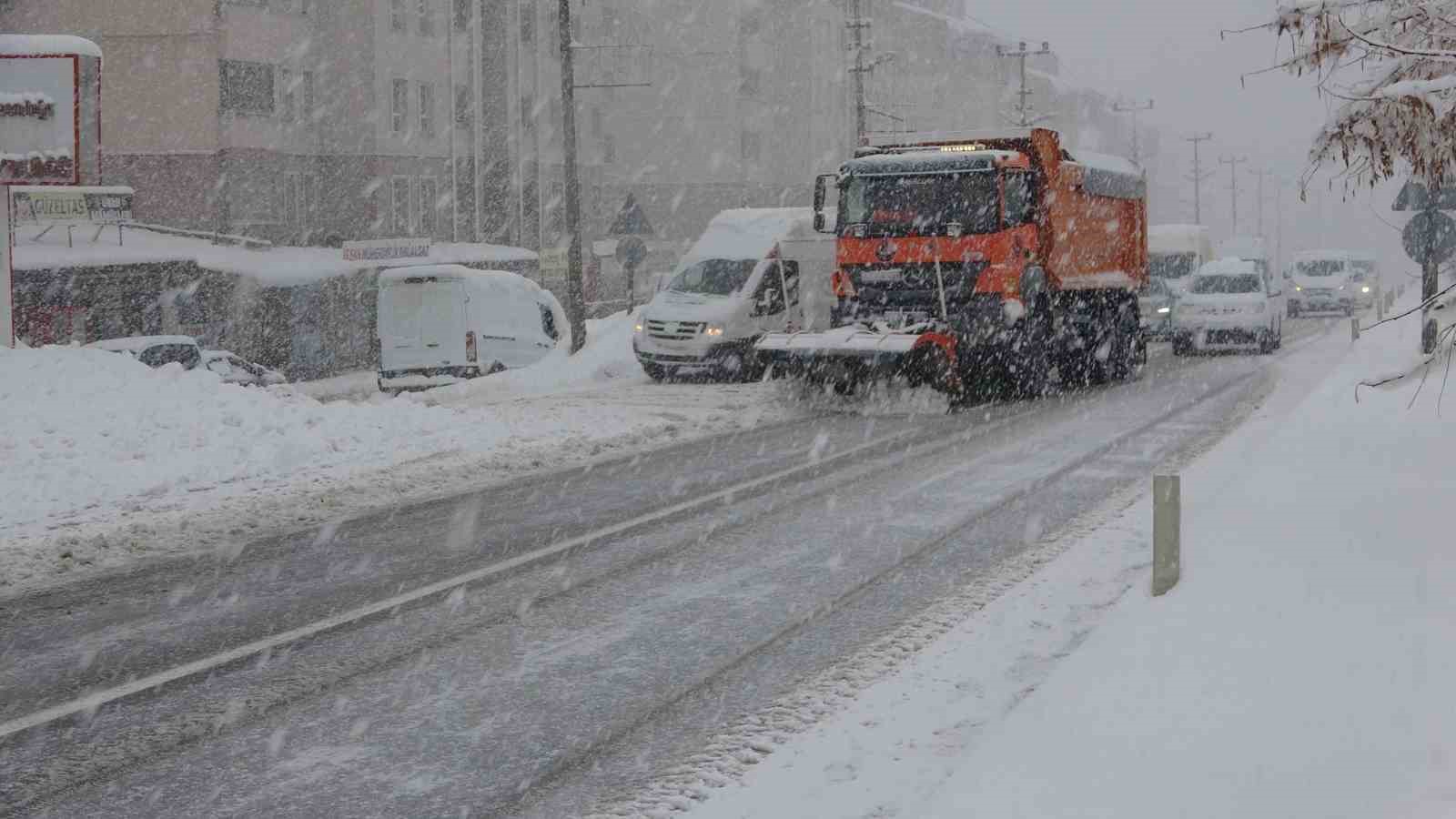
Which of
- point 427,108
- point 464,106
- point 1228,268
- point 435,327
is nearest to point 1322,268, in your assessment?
point 1228,268

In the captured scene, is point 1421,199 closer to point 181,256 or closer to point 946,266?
point 946,266

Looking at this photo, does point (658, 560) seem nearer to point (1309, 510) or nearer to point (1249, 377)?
point (1309, 510)

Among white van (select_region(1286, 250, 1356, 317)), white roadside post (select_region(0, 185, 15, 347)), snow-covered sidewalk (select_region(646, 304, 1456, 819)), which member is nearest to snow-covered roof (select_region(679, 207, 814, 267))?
white roadside post (select_region(0, 185, 15, 347))

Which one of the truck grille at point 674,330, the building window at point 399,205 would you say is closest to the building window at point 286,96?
the building window at point 399,205

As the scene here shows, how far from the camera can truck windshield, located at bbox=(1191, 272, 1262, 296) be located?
3328 centimetres

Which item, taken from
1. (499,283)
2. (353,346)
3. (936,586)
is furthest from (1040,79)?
(936,586)

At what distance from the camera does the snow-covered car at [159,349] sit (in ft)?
91.8

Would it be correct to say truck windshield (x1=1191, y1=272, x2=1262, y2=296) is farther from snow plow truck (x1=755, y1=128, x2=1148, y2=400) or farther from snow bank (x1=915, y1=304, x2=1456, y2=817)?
snow bank (x1=915, y1=304, x2=1456, y2=817)

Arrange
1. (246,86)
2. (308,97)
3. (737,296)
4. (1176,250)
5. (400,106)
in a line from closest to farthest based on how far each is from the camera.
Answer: (737,296)
(246,86)
(1176,250)
(308,97)
(400,106)

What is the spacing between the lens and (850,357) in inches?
818

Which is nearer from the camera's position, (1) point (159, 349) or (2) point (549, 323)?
(1) point (159, 349)

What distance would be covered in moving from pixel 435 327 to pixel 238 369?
16.7 feet

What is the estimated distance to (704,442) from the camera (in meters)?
18.1

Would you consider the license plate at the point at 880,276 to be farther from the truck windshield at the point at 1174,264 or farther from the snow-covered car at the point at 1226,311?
the truck windshield at the point at 1174,264
